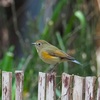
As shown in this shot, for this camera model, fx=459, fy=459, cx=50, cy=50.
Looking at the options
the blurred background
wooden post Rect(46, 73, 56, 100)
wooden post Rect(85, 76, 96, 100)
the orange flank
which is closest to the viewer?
wooden post Rect(85, 76, 96, 100)

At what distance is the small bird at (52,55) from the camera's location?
4.46m

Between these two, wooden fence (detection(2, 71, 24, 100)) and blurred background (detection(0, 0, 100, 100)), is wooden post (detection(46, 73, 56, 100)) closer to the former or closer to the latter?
wooden fence (detection(2, 71, 24, 100))

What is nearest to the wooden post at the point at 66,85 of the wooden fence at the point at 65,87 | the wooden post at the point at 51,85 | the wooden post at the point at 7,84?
the wooden fence at the point at 65,87

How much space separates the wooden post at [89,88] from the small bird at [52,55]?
3.73ft

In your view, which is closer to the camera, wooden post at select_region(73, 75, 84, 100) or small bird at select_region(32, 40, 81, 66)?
wooden post at select_region(73, 75, 84, 100)

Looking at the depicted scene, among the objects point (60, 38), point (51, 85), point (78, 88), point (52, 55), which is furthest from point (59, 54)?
point (60, 38)

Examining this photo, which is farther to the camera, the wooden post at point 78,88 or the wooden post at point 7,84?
the wooden post at point 7,84

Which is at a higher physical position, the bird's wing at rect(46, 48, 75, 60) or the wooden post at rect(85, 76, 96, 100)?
the bird's wing at rect(46, 48, 75, 60)

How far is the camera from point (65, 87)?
343 cm

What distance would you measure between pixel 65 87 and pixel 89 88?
0.74 ft

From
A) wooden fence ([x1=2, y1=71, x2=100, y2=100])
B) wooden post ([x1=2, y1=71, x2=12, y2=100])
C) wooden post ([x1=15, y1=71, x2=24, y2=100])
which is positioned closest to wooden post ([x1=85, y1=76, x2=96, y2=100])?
wooden fence ([x1=2, y1=71, x2=100, y2=100])

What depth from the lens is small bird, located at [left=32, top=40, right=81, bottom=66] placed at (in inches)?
176

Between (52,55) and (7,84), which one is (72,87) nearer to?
(7,84)

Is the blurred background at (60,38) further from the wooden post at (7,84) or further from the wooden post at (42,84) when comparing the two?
the wooden post at (42,84)
